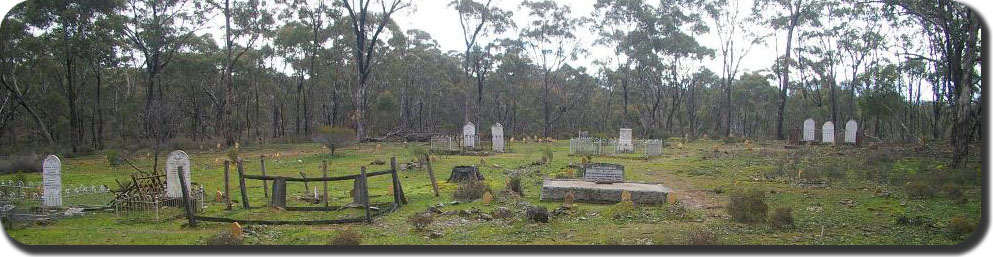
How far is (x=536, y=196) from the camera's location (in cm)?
1230

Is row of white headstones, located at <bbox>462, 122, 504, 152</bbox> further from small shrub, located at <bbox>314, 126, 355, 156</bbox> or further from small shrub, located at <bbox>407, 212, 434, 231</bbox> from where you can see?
small shrub, located at <bbox>407, 212, 434, 231</bbox>

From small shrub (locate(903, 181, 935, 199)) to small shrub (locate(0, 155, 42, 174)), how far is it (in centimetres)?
2183

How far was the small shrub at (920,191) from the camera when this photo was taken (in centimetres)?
1094

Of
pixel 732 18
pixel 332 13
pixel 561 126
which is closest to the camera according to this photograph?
pixel 332 13

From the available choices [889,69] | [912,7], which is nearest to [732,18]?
[889,69]

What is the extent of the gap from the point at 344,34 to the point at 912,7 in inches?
1402

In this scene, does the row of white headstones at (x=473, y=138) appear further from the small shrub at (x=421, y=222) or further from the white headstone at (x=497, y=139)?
the small shrub at (x=421, y=222)

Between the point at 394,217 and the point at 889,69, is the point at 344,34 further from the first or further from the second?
the point at 394,217

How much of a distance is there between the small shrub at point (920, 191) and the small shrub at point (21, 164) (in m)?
21.8

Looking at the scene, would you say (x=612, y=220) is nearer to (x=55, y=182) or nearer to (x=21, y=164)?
(x=55, y=182)

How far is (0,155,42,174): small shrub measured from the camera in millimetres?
18577

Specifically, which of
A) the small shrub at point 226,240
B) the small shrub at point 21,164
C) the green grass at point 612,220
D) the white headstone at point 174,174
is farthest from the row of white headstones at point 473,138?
the small shrub at point 226,240

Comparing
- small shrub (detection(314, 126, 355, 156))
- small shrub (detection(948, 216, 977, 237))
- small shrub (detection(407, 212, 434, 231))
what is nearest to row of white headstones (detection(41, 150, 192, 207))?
small shrub (detection(407, 212, 434, 231))

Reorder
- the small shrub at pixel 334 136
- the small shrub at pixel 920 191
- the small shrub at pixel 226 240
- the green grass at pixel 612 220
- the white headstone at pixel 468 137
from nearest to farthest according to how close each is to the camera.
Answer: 1. the small shrub at pixel 226 240
2. the green grass at pixel 612 220
3. the small shrub at pixel 920 191
4. the small shrub at pixel 334 136
5. the white headstone at pixel 468 137
